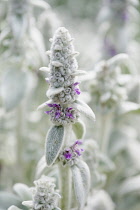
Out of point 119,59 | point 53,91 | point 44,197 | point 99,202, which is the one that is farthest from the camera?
point 99,202

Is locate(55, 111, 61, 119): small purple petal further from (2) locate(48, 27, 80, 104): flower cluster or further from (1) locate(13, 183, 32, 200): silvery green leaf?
(1) locate(13, 183, 32, 200): silvery green leaf

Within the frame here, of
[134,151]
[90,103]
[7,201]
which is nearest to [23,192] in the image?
[7,201]

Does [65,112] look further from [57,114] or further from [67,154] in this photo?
[67,154]

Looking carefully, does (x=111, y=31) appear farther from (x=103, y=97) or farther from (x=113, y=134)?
(x=103, y=97)

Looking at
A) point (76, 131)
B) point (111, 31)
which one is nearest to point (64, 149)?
point (76, 131)

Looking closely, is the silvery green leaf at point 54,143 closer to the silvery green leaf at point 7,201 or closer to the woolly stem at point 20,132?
the silvery green leaf at point 7,201

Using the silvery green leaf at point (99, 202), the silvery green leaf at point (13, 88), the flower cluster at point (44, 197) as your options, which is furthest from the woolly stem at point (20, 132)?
the flower cluster at point (44, 197)

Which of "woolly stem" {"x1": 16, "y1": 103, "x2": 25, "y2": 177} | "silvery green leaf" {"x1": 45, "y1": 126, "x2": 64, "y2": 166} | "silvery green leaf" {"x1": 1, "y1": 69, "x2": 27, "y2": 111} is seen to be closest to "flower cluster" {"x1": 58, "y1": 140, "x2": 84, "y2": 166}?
"silvery green leaf" {"x1": 45, "y1": 126, "x2": 64, "y2": 166}
